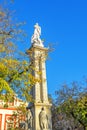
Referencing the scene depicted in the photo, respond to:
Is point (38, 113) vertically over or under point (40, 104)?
under

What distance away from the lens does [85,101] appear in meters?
28.2

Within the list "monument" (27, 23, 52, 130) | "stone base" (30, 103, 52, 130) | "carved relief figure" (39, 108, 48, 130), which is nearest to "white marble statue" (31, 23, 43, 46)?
"monument" (27, 23, 52, 130)

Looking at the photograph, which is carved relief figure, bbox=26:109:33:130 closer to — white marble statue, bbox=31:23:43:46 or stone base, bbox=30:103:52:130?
stone base, bbox=30:103:52:130

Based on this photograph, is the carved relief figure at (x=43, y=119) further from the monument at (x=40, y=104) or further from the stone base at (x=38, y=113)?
the stone base at (x=38, y=113)

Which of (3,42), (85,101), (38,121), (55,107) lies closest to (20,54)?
(3,42)

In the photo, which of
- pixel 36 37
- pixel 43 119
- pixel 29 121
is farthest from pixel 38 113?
Result: pixel 36 37

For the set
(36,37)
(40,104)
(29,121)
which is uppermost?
(36,37)

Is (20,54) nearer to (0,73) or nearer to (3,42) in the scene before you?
(3,42)

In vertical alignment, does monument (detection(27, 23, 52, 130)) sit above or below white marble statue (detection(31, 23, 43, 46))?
below

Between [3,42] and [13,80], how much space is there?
6.58 ft

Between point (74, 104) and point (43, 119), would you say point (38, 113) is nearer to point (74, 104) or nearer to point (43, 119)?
point (43, 119)

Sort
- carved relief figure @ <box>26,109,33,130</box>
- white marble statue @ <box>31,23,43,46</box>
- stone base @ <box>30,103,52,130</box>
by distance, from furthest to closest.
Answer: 1. white marble statue @ <box>31,23,43,46</box>
2. carved relief figure @ <box>26,109,33,130</box>
3. stone base @ <box>30,103,52,130</box>

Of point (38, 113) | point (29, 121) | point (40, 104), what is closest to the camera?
point (29, 121)

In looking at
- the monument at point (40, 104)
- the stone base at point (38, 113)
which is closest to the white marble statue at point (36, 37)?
the monument at point (40, 104)
